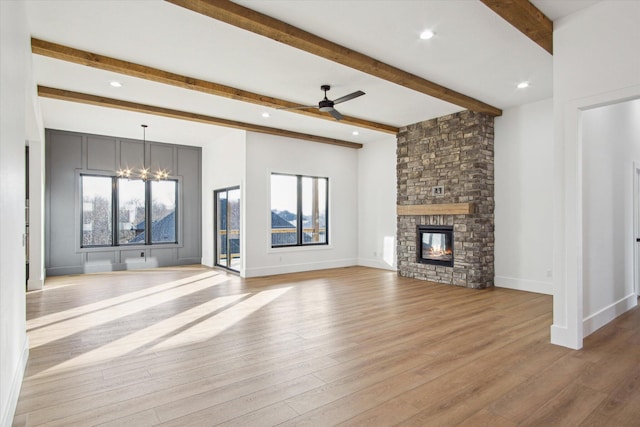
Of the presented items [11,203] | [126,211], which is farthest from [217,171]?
[11,203]

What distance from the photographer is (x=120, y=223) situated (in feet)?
28.8

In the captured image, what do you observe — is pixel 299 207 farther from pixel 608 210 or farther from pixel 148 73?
pixel 608 210

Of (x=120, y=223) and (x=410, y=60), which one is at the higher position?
(x=410, y=60)

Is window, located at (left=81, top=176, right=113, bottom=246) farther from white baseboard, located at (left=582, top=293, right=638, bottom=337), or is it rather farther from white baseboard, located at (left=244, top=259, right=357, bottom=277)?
white baseboard, located at (left=582, top=293, right=638, bottom=337)

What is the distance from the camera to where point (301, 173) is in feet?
27.6

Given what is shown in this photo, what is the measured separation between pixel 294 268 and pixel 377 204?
2.59 metres

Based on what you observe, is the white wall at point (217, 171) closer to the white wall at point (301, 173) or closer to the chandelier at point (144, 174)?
the white wall at point (301, 173)

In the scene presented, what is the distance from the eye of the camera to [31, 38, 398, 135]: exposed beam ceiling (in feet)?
12.8

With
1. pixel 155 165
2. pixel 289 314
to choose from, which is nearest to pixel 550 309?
pixel 289 314

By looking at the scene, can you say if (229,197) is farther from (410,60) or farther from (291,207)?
(410,60)

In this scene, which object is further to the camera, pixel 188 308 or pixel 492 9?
pixel 188 308

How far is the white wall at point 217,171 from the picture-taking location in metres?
7.82

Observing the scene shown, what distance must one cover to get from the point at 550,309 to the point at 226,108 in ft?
19.3

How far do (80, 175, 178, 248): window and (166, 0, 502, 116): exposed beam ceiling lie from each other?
686 centimetres
